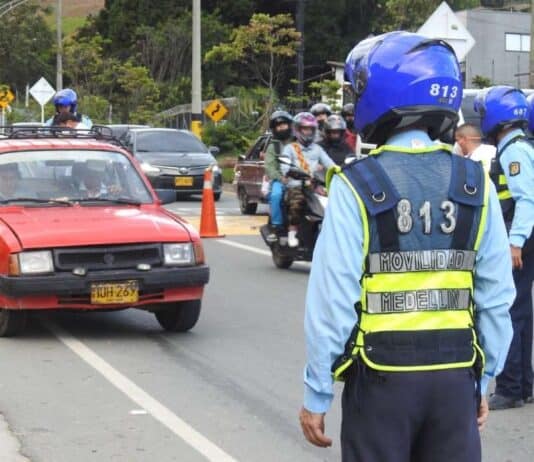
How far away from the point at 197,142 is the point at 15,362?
18.6 meters

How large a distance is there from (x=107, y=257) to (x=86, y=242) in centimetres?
22

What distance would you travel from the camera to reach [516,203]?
7305 millimetres

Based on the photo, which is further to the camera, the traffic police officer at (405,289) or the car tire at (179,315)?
the car tire at (179,315)

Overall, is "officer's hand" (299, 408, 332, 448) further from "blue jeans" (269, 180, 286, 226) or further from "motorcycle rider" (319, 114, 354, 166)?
"motorcycle rider" (319, 114, 354, 166)

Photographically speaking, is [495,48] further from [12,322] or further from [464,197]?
[464,197]

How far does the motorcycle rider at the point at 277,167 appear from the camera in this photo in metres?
14.2

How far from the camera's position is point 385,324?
364cm

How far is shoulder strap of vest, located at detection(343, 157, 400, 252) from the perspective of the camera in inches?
143

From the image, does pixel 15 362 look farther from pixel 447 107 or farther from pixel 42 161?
pixel 447 107

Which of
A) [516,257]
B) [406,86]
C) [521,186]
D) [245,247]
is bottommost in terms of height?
[245,247]

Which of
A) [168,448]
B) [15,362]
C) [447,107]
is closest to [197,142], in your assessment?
[15,362]

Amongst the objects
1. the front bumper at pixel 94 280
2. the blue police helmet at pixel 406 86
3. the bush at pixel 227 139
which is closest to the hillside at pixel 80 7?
the bush at pixel 227 139

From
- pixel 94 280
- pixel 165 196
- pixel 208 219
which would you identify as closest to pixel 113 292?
pixel 94 280

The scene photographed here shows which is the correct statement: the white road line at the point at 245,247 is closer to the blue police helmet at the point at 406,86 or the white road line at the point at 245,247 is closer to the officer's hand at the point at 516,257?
the officer's hand at the point at 516,257
